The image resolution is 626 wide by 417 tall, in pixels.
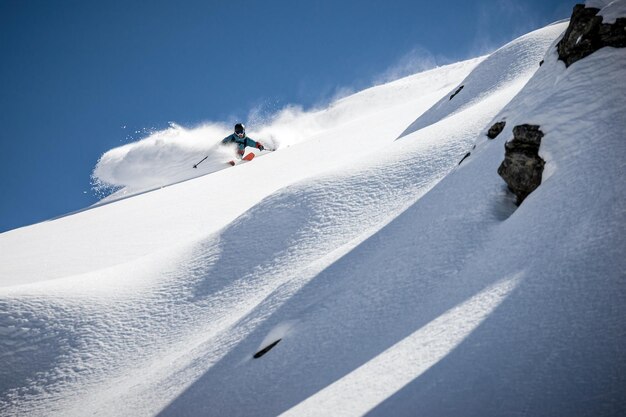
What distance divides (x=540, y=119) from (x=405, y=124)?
12285 millimetres

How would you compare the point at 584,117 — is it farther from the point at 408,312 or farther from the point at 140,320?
the point at 140,320

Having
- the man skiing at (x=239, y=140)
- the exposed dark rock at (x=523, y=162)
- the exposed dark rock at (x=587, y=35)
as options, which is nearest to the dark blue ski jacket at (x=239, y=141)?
the man skiing at (x=239, y=140)

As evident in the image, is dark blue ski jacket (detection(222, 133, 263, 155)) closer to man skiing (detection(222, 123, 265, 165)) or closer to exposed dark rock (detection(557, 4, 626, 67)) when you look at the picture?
man skiing (detection(222, 123, 265, 165))

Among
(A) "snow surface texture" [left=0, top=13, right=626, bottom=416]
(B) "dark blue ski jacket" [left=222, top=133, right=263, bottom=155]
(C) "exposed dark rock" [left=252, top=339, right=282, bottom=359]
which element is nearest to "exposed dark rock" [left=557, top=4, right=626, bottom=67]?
(A) "snow surface texture" [left=0, top=13, right=626, bottom=416]

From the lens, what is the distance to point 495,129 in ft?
20.9

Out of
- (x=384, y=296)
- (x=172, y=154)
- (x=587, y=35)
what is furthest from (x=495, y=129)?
(x=172, y=154)

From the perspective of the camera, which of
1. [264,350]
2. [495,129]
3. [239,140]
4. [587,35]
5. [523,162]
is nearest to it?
[523,162]

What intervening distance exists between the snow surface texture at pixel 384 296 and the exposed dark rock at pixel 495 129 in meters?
0.20

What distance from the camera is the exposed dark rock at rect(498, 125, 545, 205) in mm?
4656

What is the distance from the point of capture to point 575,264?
319cm

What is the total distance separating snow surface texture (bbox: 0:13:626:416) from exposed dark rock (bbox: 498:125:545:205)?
0.15 meters

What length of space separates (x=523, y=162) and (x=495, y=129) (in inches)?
72.5

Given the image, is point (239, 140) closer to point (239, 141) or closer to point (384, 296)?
point (239, 141)

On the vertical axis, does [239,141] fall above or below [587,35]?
above
